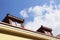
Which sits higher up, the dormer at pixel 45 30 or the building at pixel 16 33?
the dormer at pixel 45 30

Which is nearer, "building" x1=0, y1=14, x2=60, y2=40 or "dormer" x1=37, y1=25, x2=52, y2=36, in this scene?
"building" x1=0, y1=14, x2=60, y2=40

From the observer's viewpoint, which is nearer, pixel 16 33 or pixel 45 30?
pixel 16 33

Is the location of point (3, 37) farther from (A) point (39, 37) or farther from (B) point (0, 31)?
(A) point (39, 37)

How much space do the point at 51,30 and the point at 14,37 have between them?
22.0 feet

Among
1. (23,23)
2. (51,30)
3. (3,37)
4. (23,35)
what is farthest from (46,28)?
(3,37)

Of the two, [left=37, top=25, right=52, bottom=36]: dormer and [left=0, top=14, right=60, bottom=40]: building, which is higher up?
[left=37, top=25, right=52, bottom=36]: dormer

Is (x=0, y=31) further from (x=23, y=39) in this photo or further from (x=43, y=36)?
(x=43, y=36)

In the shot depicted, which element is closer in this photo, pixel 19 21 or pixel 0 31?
pixel 0 31

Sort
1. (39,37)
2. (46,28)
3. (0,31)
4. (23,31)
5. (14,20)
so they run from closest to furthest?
(0,31), (23,31), (39,37), (14,20), (46,28)

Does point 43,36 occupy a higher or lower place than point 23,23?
lower

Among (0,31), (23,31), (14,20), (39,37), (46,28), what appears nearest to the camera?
(0,31)

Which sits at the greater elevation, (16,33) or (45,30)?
(45,30)

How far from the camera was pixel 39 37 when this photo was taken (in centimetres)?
1249

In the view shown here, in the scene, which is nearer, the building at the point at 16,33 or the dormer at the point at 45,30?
the building at the point at 16,33
